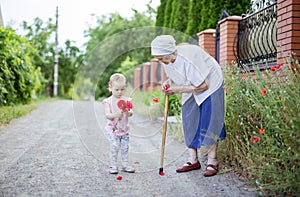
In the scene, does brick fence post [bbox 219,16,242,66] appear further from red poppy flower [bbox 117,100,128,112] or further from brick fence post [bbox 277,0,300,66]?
red poppy flower [bbox 117,100,128,112]

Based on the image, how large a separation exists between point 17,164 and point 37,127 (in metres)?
3.65

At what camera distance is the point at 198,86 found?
3.75m

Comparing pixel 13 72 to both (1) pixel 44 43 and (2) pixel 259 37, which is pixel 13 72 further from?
(1) pixel 44 43

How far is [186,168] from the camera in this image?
411cm

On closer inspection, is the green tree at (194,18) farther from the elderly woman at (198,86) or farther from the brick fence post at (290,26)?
the elderly woman at (198,86)

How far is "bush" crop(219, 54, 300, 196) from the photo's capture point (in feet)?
9.43

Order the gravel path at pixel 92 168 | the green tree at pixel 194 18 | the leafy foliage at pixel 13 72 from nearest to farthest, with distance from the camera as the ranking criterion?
the gravel path at pixel 92 168 → the leafy foliage at pixel 13 72 → the green tree at pixel 194 18

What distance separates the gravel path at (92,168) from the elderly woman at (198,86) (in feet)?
1.35

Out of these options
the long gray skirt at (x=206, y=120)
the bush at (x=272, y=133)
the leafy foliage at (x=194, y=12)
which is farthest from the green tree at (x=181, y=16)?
the long gray skirt at (x=206, y=120)

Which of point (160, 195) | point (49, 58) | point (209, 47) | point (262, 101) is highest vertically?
point (49, 58)

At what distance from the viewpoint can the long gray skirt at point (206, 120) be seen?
3848mm

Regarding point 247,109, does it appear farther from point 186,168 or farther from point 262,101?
point 186,168

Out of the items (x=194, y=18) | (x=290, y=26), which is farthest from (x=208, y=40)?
(x=194, y=18)

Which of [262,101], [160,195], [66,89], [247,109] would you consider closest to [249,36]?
[247,109]
